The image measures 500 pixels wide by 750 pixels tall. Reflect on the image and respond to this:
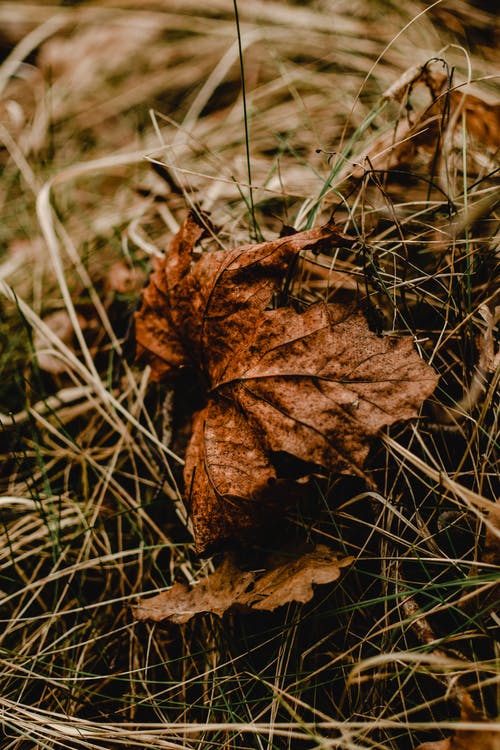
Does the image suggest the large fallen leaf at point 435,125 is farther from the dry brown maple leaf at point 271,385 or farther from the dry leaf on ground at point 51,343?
the dry leaf on ground at point 51,343

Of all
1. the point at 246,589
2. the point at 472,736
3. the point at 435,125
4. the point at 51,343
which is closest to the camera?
the point at 472,736

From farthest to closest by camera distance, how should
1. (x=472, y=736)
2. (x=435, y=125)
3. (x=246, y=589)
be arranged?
(x=435, y=125) < (x=246, y=589) < (x=472, y=736)

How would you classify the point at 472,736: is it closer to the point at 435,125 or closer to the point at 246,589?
the point at 246,589

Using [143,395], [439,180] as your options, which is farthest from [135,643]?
[439,180]

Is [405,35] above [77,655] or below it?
above

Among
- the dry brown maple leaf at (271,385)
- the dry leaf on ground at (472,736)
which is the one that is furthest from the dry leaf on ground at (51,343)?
the dry leaf on ground at (472,736)

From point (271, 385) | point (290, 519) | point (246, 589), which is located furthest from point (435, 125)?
point (246, 589)

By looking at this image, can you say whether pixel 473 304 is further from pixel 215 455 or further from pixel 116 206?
pixel 116 206
